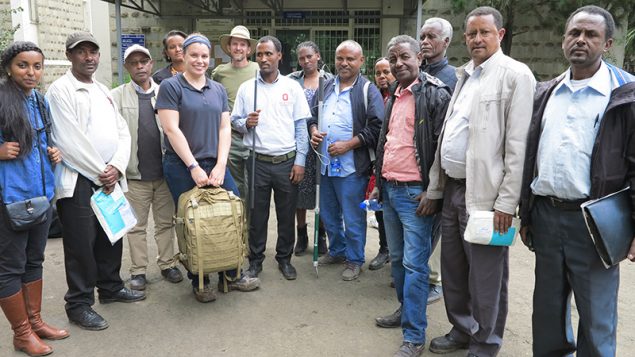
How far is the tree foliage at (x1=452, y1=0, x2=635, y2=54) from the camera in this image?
8.30 meters

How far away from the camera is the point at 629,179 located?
7.98 ft

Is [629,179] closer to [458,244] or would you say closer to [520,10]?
[458,244]

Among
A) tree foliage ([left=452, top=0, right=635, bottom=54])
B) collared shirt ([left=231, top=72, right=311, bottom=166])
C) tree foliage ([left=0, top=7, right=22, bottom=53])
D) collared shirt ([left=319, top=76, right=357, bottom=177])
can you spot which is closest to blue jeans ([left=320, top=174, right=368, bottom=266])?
collared shirt ([left=319, top=76, right=357, bottom=177])

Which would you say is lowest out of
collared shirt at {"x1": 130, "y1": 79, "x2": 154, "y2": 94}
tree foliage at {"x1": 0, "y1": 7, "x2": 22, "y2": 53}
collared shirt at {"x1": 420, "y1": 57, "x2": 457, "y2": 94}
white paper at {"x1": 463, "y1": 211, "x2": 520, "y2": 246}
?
white paper at {"x1": 463, "y1": 211, "x2": 520, "y2": 246}

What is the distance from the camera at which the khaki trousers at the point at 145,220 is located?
166 inches

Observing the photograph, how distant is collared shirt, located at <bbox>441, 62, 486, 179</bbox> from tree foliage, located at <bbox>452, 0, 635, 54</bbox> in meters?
6.61

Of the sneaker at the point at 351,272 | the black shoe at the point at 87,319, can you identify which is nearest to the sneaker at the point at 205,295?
the black shoe at the point at 87,319

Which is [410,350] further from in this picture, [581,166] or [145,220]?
[145,220]

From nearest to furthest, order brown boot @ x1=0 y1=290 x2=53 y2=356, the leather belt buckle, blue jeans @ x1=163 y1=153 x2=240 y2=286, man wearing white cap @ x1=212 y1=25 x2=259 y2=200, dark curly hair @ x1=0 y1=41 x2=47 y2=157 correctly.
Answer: dark curly hair @ x1=0 y1=41 x2=47 y2=157 → brown boot @ x1=0 y1=290 x2=53 y2=356 → blue jeans @ x1=163 y1=153 x2=240 y2=286 → the leather belt buckle → man wearing white cap @ x1=212 y1=25 x2=259 y2=200

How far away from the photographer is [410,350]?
3.19m

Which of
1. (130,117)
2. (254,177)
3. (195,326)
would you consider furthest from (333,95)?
(195,326)

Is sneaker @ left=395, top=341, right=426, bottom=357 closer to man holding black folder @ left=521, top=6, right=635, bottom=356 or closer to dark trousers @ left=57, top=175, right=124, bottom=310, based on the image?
man holding black folder @ left=521, top=6, right=635, bottom=356

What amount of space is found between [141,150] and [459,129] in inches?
103

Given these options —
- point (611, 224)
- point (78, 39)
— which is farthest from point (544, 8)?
point (78, 39)
